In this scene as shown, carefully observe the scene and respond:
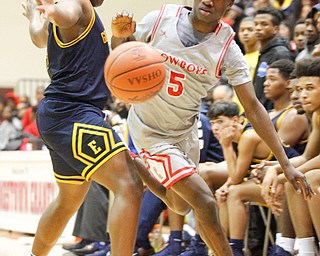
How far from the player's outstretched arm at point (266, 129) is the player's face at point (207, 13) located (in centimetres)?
45

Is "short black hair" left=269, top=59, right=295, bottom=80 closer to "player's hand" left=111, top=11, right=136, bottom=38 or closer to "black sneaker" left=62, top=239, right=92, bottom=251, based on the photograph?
"player's hand" left=111, top=11, right=136, bottom=38

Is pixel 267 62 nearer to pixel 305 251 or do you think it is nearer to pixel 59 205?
pixel 305 251

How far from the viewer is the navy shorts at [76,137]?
13.7ft

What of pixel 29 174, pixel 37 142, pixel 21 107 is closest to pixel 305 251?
pixel 29 174

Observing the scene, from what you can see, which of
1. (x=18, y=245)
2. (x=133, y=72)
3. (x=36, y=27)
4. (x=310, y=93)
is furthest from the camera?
(x=18, y=245)

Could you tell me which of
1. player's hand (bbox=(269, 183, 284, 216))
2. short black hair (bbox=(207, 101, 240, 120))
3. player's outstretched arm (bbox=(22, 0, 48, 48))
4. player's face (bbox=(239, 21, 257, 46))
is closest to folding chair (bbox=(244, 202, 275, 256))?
player's hand (bbox=(269, 183, 284, 216))

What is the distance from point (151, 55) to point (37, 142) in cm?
571

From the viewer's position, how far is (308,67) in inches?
218

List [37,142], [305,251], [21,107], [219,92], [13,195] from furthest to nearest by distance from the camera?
[21,107] < [37,142] < [13,195] < [219,92] < [305,251]

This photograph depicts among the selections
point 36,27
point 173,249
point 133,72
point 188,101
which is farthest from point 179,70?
point 173,249

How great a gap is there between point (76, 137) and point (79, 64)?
459mm

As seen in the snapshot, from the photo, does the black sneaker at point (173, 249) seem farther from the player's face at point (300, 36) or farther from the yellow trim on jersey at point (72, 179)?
the player's face at point (300, 36)

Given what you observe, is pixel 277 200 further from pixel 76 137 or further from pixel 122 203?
pixel 76 137

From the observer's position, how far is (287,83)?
6281mm
